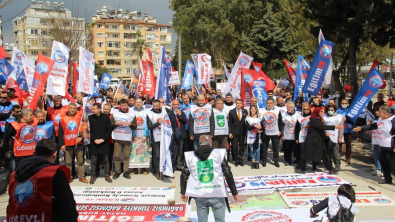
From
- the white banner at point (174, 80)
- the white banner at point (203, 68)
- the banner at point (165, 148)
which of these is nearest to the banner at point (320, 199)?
the banner at point (165, 148)

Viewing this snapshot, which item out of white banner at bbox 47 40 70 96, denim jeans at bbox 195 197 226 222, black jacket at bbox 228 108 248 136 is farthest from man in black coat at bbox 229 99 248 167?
denim jeans at bbox 195 197 226 222

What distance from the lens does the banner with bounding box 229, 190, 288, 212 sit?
6559 mm

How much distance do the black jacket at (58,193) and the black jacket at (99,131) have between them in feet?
16.6

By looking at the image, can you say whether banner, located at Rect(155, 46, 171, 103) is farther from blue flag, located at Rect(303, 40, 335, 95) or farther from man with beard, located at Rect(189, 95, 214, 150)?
blue flag, located at Rect(303, 40, 335, 95)

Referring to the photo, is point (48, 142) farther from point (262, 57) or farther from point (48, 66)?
point (262, 57)

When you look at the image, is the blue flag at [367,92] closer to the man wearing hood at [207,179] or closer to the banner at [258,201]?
the banner at [258,201]

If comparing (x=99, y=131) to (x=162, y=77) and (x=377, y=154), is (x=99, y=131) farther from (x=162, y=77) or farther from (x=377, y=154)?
(x=377, y=154)

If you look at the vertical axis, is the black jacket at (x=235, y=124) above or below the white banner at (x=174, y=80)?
below

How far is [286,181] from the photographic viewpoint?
8242 mm

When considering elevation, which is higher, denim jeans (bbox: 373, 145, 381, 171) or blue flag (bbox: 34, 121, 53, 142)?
blue flag (bbox: 34, 121, 53, 142)

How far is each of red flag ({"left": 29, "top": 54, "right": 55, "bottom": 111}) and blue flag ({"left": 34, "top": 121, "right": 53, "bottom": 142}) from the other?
0.74 m

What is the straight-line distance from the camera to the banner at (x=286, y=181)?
7.85 m

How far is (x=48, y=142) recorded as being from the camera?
3.71 meters

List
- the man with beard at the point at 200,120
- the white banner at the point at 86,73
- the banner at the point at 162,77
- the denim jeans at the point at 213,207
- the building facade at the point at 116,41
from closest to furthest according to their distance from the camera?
the denim jeans at the point at 213,207 → the banner at the point at 162,77 → the man with beard at the point at 200,120 → the white banner at the point at 86,73 → the building facade at the point at 116,41
